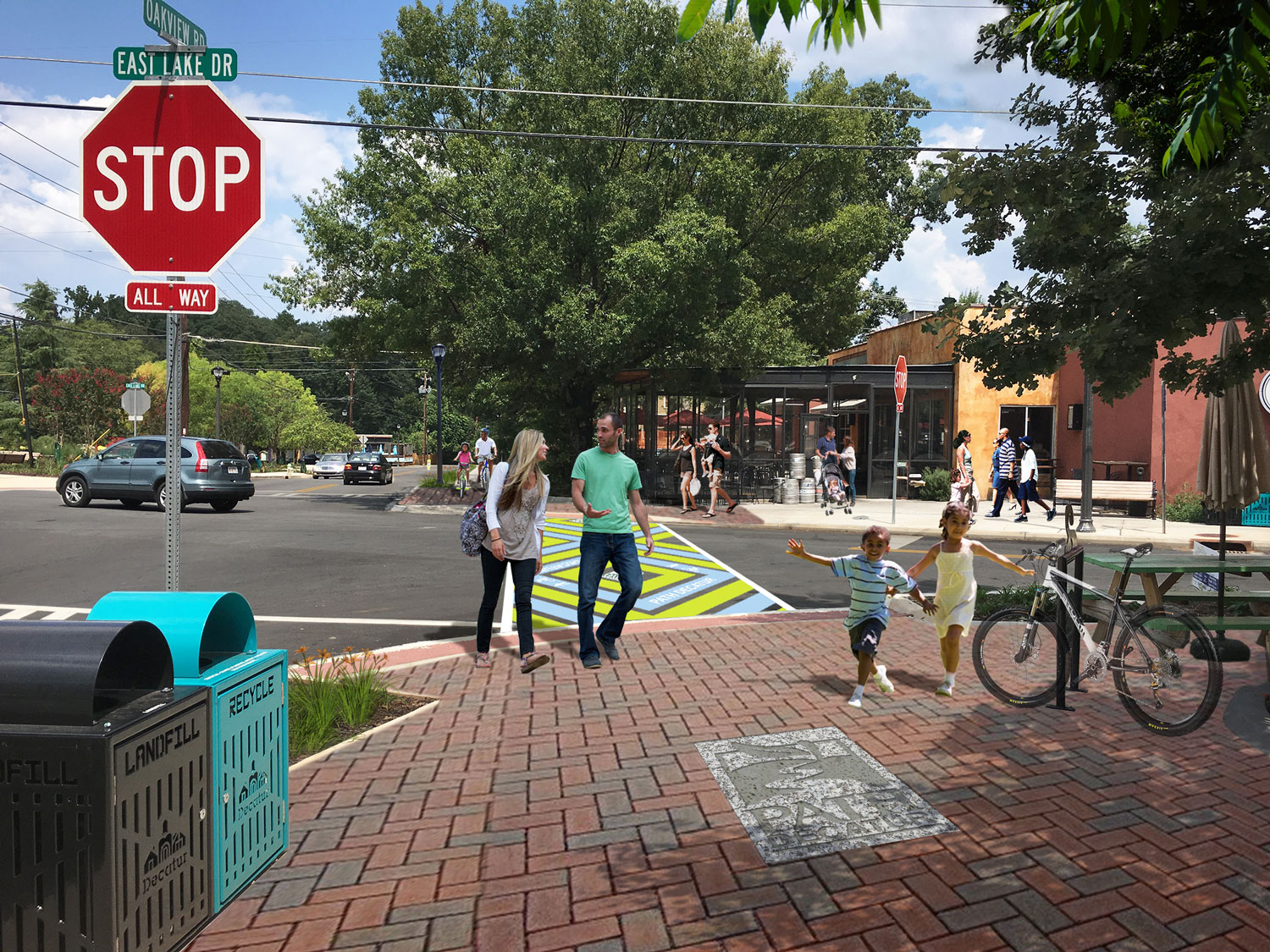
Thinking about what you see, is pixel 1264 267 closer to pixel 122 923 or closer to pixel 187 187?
pixel 187 187

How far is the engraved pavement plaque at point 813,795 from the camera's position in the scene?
359 centimetres

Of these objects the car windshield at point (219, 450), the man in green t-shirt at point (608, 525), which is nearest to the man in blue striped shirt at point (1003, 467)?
the man in green t-shirt at point (608, 525)

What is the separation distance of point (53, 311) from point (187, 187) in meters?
87.4

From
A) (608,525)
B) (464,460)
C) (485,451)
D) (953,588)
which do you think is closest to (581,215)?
(485,451)

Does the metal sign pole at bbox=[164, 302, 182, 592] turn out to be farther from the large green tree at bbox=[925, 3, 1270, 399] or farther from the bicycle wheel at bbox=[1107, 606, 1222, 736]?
the large green tree at bbox=[925, 3, 1270, 399]

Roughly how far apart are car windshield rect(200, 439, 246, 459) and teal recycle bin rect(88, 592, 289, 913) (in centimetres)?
1860

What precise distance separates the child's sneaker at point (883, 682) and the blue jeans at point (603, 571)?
1.81 m

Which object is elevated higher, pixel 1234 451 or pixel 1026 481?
pixel 1234 451

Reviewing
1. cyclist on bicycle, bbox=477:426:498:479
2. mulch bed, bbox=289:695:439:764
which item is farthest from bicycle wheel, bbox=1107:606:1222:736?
cyclist on bicycle, bbox=477:426:498:479

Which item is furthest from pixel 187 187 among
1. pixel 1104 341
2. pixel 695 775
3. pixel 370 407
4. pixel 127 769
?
pixel 370 407

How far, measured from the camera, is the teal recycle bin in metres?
2.29

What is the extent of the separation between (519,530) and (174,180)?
11.2 feet

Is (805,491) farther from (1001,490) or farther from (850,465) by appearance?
(1001,490)

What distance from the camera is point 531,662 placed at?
6.12 meters
